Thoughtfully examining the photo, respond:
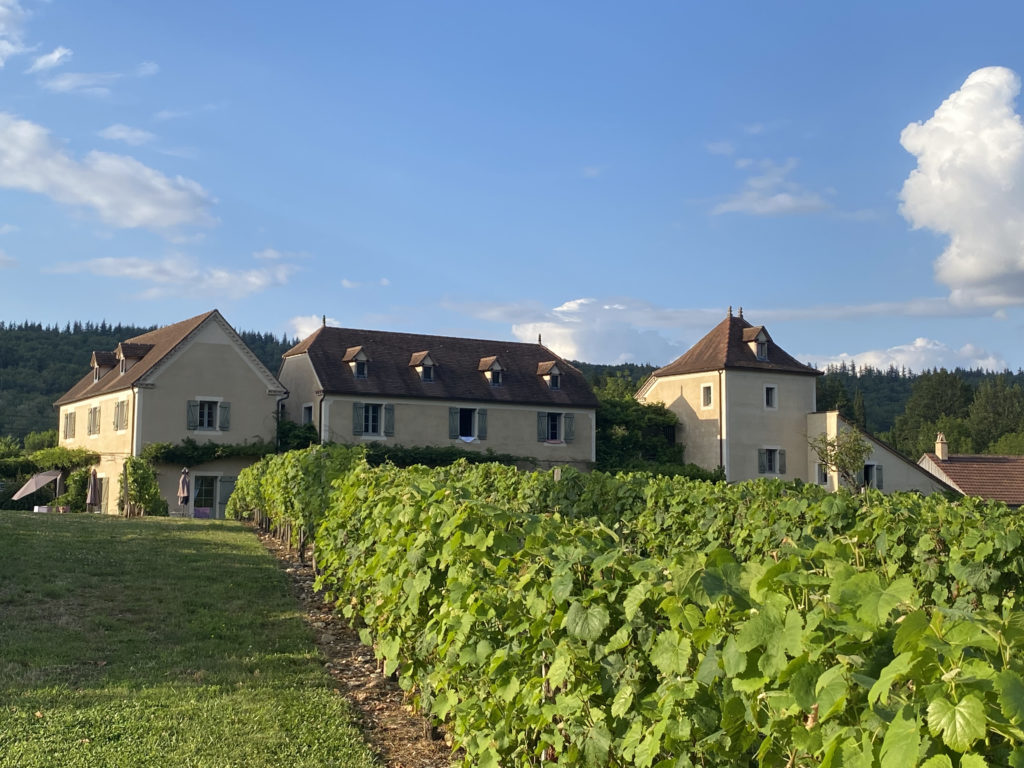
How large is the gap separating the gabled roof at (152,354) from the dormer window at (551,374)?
12264mm

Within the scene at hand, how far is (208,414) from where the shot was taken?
36469 millimetres

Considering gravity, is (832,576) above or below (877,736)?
above

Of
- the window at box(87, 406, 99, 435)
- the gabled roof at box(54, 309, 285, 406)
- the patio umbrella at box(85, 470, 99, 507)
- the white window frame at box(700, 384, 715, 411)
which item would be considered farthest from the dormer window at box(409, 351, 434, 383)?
the patio umbrella at box(85, 470, 99, 507)

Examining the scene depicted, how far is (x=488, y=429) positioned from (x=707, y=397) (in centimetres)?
1111

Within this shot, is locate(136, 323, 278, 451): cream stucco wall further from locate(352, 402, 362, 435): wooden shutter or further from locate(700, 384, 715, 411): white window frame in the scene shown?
locate(700, 384, 715, 411): white window frame

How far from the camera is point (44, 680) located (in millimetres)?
6992

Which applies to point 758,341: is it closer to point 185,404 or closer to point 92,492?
point 185,404

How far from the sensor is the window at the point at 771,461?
43875mm

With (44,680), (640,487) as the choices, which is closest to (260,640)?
(44,680)

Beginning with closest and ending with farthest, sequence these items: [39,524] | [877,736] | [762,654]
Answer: [877,736], [762,654], [39,524]

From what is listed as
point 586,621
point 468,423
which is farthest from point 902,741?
point 468,423

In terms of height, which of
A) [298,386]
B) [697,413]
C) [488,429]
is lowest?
[488,429]

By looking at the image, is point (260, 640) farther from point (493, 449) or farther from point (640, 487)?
point (493, 449)

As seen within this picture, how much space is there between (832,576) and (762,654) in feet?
0.95
